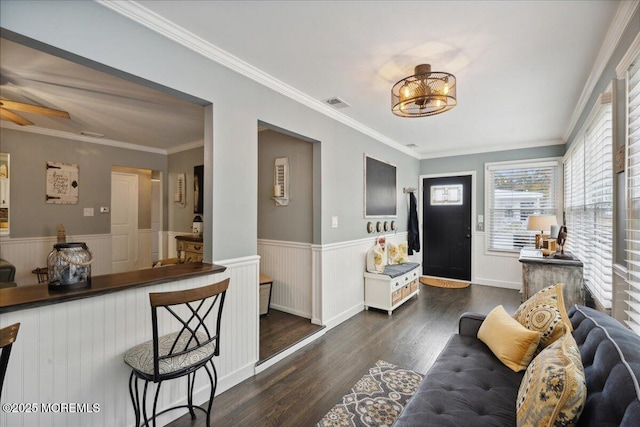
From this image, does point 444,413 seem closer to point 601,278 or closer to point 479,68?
point 601,278

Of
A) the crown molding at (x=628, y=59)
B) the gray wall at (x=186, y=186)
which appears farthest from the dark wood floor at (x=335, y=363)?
the gray wall at (x=186, y=186)

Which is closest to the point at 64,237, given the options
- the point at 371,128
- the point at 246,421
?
the point at 246,421

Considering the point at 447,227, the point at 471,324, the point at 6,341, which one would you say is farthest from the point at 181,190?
the point at 447,227

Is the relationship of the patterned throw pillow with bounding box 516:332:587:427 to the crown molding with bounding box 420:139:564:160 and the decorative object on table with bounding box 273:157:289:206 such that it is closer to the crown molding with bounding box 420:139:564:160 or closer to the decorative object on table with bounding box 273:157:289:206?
the decorative object on table with bounding box 273:157:289:206

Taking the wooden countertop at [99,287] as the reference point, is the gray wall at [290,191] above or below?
above

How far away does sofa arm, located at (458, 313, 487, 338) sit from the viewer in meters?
2.14

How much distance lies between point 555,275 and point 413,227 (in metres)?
2.61

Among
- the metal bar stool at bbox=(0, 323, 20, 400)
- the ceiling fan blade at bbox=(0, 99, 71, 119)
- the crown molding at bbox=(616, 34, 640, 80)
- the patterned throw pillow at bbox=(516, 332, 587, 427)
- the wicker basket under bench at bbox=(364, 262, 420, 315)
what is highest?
the ceiling fan blade at bbox=(0, 99, 71, 119)

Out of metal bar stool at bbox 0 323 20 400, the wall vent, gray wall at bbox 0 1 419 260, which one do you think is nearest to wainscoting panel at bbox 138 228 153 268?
gray wall at bbox 0 1 419 260

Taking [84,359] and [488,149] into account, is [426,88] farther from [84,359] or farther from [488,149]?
[488,149]

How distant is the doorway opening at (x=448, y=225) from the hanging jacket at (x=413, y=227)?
1.71 feet

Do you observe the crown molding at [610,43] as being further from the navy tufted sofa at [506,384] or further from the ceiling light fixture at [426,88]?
the navy tufted sofa at [506,384]

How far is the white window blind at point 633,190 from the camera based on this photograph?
1608 mm

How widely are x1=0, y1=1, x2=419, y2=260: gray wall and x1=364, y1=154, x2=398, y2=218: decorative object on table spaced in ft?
1.21
